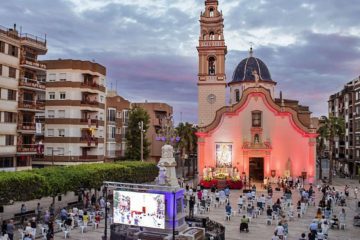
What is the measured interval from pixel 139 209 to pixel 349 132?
6406cm

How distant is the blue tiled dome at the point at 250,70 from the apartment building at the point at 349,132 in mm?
15556

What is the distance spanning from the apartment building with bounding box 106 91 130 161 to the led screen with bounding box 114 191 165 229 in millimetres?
38277

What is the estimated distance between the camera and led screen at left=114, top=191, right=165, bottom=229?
21703mm

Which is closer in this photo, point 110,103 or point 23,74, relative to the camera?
point 23,74

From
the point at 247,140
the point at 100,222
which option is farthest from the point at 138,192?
the point at 247,140

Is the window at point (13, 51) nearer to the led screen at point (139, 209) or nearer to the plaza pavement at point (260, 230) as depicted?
the plaza pavement at point (260, 230)

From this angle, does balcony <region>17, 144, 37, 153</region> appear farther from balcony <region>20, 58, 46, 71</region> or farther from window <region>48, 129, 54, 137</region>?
balcony <region>20, 58, 46, 71</region>

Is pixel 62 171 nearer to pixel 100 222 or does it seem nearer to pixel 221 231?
pixel 100 222

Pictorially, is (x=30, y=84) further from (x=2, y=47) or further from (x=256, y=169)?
(x=256, y=169)

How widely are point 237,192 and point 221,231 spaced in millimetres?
24638

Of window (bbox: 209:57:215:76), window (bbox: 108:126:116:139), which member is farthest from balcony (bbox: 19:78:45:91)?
window (bbox: 209:57:215:76)

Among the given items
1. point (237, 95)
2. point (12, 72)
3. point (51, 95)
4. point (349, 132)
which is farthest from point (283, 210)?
point (349, 132)

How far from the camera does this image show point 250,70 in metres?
68.9

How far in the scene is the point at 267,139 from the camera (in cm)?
5562
